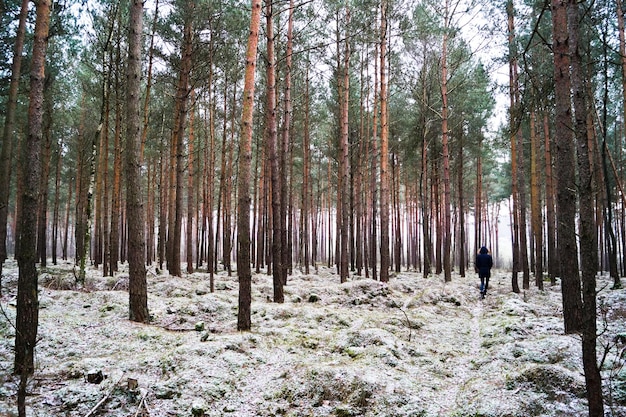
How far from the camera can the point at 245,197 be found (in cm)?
733

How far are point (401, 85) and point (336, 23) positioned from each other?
234 inches

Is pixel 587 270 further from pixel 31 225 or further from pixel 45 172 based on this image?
pixel 45 172

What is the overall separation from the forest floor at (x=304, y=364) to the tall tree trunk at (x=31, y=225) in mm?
487

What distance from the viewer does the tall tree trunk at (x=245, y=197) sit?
7.08 meters

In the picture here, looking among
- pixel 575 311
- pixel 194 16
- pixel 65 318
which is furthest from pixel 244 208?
pixel 194 16

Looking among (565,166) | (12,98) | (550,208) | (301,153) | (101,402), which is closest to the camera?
(101,402)

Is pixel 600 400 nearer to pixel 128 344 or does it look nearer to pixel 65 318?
pixel 128 344

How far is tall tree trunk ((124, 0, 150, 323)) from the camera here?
7.41m

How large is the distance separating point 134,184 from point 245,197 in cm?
238

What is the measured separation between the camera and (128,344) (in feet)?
19.5

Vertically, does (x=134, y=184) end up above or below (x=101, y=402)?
above

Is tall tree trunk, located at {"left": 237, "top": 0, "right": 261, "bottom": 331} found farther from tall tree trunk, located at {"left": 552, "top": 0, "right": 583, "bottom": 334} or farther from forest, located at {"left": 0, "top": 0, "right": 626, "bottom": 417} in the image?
tall tree trunk, located at {"left": 552, "top": 0, "right": 583, "bottom": 334}

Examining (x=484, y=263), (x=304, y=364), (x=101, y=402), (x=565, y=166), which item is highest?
(x=565, y=166)

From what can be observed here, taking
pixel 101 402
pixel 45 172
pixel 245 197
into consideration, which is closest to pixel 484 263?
pixel 245 197
